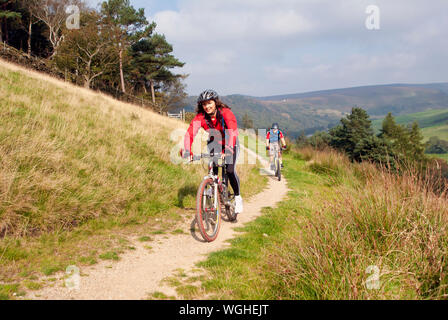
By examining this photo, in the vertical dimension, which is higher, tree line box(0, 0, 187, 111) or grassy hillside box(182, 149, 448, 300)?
tree line box(0, 0, 187, 111)

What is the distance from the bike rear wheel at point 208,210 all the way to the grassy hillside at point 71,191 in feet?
2.93

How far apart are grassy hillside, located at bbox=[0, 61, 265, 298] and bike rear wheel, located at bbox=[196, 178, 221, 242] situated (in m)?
0.89

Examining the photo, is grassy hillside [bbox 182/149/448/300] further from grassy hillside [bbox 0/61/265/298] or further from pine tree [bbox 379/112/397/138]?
pine tree [bbox 379/112/397/138]

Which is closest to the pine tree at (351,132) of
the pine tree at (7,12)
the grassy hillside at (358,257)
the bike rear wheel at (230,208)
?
the bike rear wheel at (230,208)

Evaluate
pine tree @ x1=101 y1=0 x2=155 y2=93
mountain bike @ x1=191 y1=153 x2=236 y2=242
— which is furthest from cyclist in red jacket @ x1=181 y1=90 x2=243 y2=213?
pine tree @ x1=101 y1=0 x2=155 y2=93

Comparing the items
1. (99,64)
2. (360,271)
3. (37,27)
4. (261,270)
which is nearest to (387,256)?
(360,271)

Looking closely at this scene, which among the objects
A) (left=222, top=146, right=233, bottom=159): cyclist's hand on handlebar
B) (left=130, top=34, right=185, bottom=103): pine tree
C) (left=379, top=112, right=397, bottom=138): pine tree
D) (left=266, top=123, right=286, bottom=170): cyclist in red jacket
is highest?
(left=130, top=34, right=185, bottom=103): pine tree

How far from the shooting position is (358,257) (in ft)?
9.21

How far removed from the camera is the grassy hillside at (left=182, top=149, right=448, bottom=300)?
2498 mm

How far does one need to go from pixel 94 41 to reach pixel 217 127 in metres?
30.7

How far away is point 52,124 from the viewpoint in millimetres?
7117

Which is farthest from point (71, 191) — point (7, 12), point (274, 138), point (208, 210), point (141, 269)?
point (7, 12)

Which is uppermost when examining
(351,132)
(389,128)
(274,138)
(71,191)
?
(389,128)

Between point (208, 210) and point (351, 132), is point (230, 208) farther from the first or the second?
point (351, 132)
